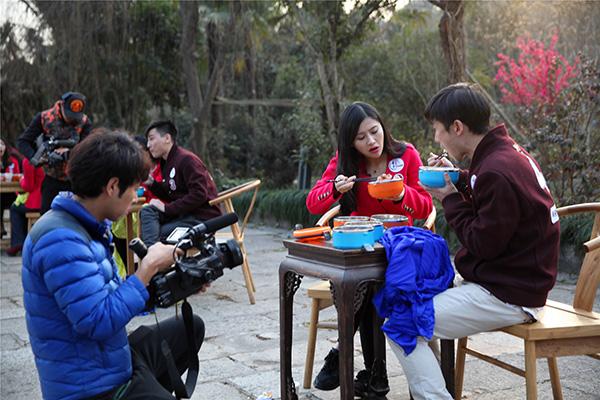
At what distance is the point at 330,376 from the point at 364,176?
1.01 m

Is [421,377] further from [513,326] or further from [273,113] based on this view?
[273,113]

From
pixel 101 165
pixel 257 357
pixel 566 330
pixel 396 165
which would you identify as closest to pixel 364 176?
pixel 396 165

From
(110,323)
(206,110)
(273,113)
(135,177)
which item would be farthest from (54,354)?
(273,113)

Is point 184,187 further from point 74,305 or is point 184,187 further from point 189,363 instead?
point 74,305

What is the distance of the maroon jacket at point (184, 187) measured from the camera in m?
5.03

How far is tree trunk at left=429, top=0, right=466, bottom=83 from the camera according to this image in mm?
7312

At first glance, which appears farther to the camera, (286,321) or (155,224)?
(155,224)

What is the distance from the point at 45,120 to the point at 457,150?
4859 millimetres

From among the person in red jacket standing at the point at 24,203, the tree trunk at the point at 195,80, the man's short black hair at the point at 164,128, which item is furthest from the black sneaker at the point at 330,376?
the tree trunk at the point at 195,80

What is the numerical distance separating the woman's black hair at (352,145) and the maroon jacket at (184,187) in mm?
1784

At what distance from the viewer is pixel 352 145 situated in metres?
3.45

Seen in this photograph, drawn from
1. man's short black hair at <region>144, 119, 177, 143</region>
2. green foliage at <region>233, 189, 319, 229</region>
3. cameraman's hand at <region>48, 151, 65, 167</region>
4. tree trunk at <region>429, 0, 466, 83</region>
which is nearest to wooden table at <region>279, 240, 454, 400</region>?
man's short black hair at <region>144, 119, 177, 143</region>

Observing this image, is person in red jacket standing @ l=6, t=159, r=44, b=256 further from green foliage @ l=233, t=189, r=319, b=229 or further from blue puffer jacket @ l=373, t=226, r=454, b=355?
blue puffer jacket @ l=373, t=226, r=454, b=355

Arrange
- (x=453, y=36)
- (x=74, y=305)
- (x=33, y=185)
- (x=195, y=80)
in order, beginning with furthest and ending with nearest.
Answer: (x=195, y=80), (x=33, y=185), (x=453, y=36), (x=74, y=305)
